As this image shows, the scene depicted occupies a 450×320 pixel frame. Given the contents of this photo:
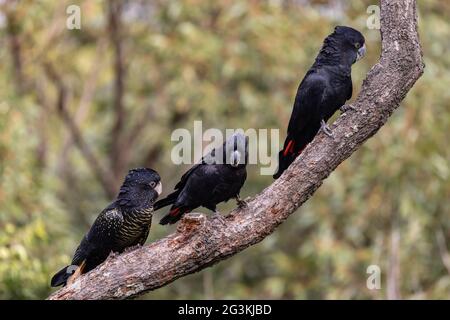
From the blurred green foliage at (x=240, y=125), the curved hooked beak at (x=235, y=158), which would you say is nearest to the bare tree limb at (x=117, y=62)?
the blurred green foliage at (x=240, y=125)

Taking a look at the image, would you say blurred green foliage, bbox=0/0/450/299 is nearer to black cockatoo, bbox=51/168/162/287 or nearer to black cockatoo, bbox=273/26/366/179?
black cockatoo, bbox=51/168/162/287

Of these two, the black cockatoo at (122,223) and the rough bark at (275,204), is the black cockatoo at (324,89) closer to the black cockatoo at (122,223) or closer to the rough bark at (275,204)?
the rough bark at (275,204)

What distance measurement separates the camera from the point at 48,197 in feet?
26.6

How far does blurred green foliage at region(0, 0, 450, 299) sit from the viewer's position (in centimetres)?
795

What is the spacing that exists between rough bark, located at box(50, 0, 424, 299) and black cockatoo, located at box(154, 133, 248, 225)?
1.26ft

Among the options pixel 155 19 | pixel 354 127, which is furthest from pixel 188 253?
pixel 155 19

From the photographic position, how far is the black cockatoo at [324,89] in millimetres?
4621

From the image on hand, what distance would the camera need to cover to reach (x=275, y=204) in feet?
13.4

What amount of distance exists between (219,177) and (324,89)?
2.66 feet

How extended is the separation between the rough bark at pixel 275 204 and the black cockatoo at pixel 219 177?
1.26 feet

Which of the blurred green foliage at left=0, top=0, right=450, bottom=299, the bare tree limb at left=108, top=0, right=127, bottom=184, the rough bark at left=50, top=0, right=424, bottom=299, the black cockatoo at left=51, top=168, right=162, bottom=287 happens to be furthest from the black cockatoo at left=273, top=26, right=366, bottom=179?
the bare tree limb at left=108, top=0, right=127, bottom=184

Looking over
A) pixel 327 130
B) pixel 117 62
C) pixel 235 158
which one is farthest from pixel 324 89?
pixel 117 62

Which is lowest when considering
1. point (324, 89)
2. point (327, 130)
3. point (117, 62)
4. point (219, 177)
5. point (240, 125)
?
point (219, 177)

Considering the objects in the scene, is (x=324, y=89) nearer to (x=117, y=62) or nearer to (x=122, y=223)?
(x=122, y=223)
